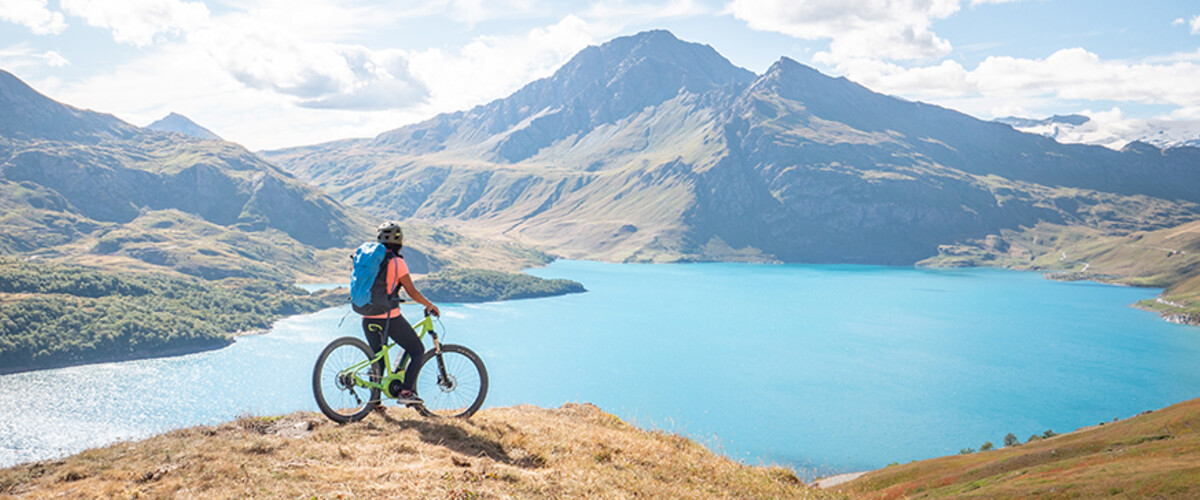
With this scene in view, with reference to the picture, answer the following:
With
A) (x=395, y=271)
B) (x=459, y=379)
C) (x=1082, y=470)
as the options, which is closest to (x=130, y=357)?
(x=459, y=379)

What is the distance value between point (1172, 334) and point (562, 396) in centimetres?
18646

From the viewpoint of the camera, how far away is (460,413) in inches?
559

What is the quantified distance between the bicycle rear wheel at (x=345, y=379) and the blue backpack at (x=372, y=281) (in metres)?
0.86

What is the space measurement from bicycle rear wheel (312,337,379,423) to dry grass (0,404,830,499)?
1.16 feet

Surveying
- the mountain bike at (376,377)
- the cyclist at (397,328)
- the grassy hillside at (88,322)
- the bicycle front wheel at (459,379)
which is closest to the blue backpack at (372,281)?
the cyclist at (397,328)

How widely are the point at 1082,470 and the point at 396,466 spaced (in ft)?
160


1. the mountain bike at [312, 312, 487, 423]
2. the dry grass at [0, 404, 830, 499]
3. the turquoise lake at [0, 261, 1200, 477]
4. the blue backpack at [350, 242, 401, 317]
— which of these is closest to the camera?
the dry grass at [0, 404, 830, 499]

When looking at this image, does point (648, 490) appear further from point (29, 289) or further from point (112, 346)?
point (29, 289)

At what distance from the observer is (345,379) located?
44.7ft

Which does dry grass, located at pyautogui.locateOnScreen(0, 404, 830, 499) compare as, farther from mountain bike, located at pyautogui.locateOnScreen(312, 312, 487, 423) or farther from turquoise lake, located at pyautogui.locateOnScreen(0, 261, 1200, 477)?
turquoise lake, located at pyautogui.locateOnScreen(0, 261, 1200, 477)

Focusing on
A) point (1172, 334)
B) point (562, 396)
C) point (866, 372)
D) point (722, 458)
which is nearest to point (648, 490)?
point (722, 458)

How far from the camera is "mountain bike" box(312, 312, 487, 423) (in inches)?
532

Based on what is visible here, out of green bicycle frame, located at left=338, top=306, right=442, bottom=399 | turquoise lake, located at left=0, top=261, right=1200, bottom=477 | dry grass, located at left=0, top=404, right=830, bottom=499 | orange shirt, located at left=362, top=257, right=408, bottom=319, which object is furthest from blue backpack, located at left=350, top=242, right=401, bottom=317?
turquoise lake, located at left=0, top=261, right=1200, bottom=477

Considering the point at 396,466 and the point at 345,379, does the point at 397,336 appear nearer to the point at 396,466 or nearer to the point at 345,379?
the point at 345,379
